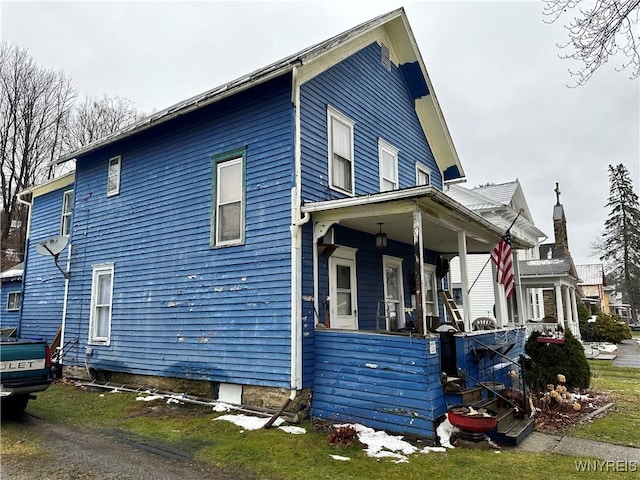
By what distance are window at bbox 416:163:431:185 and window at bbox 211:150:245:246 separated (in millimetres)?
5734

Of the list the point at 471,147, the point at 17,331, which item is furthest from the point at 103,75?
the point at 471,147

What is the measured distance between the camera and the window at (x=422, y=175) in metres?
12.4

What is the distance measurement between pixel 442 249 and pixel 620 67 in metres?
7.20

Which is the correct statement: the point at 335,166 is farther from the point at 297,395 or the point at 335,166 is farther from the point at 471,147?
the point at 471,147

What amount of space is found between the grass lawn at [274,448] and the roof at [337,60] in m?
5.66

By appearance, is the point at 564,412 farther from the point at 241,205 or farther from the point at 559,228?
the point at 559,228

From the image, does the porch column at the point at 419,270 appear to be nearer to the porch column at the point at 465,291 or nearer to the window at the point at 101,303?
the porch column at the point at 465,291

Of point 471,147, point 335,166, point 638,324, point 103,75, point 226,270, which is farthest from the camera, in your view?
point 471,147

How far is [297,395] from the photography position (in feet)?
23.2

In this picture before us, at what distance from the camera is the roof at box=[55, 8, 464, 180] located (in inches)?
307

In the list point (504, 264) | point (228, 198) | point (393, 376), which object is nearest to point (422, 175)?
point (504, 264)

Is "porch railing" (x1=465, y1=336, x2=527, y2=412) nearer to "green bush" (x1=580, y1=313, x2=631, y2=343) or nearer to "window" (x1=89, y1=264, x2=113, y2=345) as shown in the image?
"window" (x1=89, y1=264, x2=113, y2=345)

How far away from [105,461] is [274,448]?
2037 mm

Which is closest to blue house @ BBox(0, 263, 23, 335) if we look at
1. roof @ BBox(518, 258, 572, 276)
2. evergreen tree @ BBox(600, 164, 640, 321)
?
roof @ BBox(518, 258, 572, 276)
